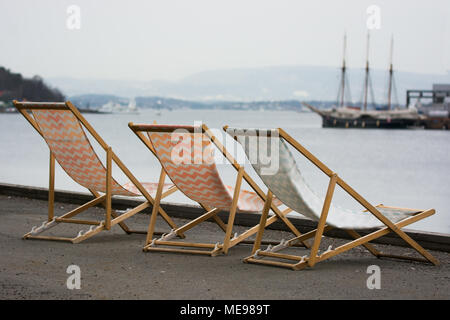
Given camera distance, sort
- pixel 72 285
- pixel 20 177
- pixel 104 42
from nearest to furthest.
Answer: pixel 72 285
pixel 20 177
pixel 104 42

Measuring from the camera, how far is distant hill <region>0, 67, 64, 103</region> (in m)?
65.0

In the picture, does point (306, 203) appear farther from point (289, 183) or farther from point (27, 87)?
point (27, 87)

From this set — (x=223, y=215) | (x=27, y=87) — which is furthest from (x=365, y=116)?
(x=223, y=215)

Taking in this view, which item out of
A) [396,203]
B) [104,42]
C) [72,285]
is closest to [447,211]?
[396,203]

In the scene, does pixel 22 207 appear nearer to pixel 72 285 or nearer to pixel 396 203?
pixel 72 285

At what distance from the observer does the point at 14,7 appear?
6556 cm

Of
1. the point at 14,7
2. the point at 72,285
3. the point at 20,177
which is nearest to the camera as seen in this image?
the point at 72,285

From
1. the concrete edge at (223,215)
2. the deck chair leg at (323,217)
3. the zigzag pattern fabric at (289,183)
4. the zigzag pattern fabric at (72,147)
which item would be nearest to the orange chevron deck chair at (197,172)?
the zigzag pattern fabric at (289,183)

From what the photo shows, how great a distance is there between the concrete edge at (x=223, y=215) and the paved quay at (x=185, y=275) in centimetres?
8

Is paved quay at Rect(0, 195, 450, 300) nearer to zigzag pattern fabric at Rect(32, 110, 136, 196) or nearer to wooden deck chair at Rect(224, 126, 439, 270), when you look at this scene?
wooden deck chair at Rect(224, 126, 439, 270)

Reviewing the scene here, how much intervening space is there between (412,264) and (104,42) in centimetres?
7797

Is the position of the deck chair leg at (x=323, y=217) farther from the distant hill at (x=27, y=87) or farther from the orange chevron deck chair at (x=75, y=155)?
the distant hill at (x=27, y=87)

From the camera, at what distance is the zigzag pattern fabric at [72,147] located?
444 cm

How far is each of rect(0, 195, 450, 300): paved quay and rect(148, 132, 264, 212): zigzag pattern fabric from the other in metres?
0.37
